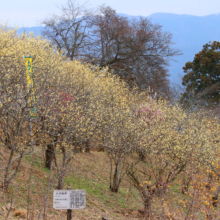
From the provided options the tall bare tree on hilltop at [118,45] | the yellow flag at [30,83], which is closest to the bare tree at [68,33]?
the tall bare tree on hilltop at [118,45]

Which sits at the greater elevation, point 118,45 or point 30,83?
point 118,45

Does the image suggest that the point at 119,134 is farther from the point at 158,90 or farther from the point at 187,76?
the point at 187,76

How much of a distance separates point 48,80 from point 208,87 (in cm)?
2272

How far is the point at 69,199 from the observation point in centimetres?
493

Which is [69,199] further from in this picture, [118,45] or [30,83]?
[118,45]

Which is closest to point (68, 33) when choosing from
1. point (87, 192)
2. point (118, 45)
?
point (118, 45)

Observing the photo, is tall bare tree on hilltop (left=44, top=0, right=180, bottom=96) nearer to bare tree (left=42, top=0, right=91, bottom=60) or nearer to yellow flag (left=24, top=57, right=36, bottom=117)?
bare tree (left=42, top=0, right=91, bottom=60)

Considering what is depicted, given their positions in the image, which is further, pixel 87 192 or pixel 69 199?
pixel 87 192

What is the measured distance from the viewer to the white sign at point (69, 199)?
490cm

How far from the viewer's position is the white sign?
4.90 meters

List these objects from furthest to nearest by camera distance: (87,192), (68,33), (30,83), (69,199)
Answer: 1. (68,33)
2. (87,192)
3. (30,83)
4. (69,199)

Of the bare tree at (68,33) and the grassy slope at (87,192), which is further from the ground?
the bare tree at (68,33)

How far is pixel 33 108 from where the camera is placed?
7289 mm

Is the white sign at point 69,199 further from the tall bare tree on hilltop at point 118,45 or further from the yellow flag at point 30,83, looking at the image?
the tall bare tree on hilltop at point 118,45
